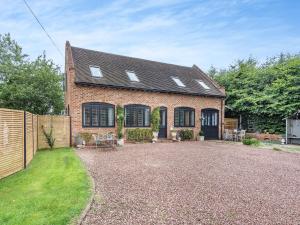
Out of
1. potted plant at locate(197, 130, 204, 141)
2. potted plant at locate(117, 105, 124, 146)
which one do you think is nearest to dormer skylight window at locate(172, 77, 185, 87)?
potted plant at locate(197, 130, 204, 141)

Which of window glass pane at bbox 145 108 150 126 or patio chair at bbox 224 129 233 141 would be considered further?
patio chair at bbox 224 129 233 141

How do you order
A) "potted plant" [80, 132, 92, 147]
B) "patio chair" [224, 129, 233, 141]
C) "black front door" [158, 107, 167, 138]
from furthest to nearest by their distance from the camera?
"patio chair" [224, 129, 233, 141], "black front door" [158, 107, 167, 138], "potted plant" [80, 132, 92, 147]

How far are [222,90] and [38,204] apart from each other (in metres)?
19.2

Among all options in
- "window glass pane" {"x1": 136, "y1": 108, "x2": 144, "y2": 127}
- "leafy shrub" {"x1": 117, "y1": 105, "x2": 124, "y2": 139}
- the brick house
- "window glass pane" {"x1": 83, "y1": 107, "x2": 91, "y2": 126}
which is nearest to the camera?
"window glass pane" {"x1": 83, "y1": 107, "x2": 91, "y2": 126}

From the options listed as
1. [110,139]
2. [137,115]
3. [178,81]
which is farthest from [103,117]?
[178,81]

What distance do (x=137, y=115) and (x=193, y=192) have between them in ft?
38.0

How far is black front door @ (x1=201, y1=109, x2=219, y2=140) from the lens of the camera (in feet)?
67.5

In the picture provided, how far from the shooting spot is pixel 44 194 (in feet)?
18.2

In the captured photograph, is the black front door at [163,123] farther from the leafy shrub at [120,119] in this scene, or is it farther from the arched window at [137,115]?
the leafy shrub at [120,119]

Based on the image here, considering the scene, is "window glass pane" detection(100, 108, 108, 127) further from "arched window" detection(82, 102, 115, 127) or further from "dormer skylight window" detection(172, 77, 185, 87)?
"dormer skylight window" detection(172, 77, 185, 87)

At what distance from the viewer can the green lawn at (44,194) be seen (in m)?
4.27

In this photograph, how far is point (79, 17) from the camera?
13086 millimetres

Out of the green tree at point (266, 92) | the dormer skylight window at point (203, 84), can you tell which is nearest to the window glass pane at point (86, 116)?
the dormer skylight window at point (203, 84)

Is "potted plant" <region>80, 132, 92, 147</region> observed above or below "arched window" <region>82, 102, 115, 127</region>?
below
